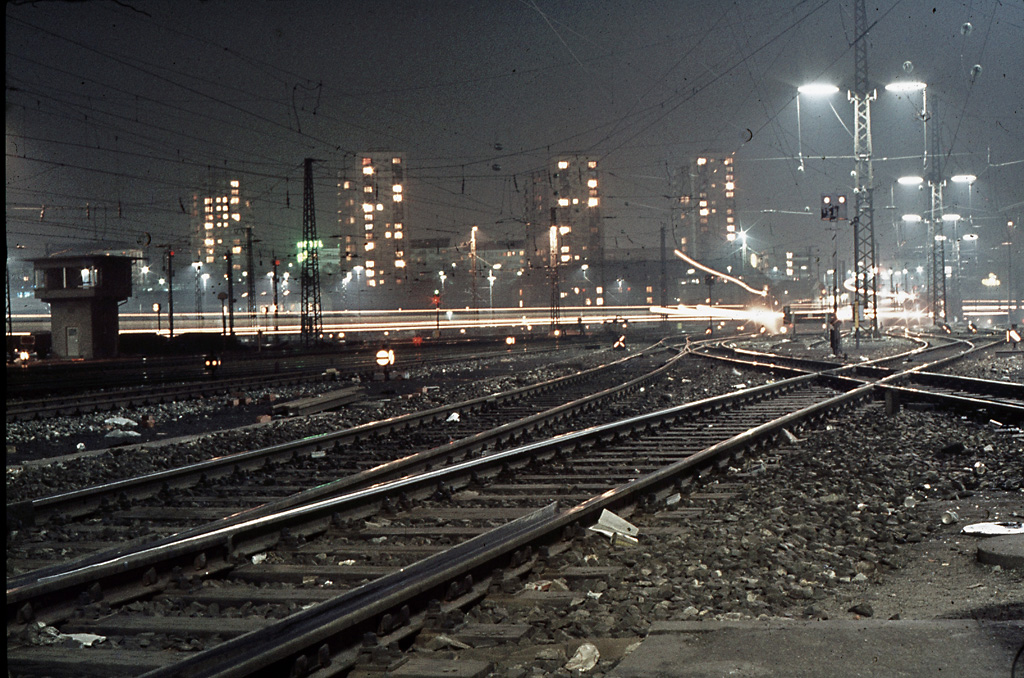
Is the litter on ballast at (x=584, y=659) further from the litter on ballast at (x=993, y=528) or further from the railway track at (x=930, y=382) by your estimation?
the railway track at (x=930, y=382)

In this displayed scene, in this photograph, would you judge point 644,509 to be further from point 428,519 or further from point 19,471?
point 19,471

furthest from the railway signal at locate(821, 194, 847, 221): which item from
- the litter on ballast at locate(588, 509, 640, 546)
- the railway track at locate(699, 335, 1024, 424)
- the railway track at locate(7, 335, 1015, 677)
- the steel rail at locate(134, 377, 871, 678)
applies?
the litter on ballast at locate(588, 509, 640, 546)

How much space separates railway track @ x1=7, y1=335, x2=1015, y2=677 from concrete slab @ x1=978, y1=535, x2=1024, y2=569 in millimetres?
2470

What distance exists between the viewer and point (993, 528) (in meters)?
7.66

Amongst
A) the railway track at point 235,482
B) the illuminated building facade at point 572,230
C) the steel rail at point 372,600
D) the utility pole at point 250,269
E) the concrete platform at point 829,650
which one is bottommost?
the railway track at point 235,482

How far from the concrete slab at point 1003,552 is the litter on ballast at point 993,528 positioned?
622 millimetres

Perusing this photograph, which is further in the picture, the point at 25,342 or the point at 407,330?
the point at 407,330

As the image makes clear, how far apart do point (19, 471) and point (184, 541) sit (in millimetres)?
6849

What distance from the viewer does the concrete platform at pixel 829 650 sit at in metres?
4.27

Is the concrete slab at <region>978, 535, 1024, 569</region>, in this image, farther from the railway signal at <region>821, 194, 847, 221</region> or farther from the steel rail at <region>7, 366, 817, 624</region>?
the railway signal at <region>821, 194, 847, 221</region>

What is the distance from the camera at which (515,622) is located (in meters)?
5.44

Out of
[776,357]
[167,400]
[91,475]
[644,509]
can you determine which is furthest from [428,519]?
[776,357]

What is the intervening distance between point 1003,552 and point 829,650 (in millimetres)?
2497

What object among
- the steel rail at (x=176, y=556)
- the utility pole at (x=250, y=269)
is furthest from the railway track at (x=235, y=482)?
the utility pole at (x=250, y=269)
